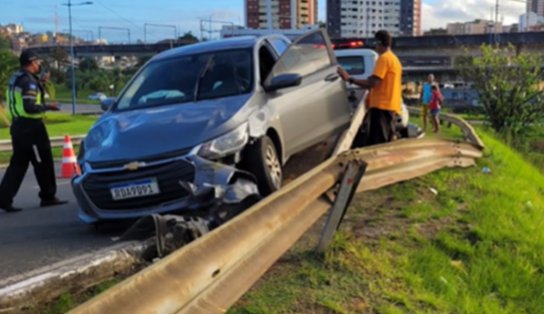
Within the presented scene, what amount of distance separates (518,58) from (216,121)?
2097 centimetres

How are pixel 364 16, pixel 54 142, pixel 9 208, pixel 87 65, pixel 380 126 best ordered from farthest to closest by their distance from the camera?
pixel 87 65, pixel 364 16, pixel 54 142, pixel 9 208, pixel 380 126

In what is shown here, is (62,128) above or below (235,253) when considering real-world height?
below

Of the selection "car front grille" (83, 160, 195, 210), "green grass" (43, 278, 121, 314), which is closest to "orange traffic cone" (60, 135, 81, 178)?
"car front grille" (83, 160, 195, 210)

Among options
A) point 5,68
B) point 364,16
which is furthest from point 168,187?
point 364,16

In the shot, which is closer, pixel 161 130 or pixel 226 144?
pixel 226 144

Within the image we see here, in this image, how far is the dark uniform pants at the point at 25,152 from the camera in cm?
836

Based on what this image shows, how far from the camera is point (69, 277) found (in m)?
4.26

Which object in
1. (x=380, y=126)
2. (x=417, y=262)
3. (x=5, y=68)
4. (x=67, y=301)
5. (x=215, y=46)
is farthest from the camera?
(x=5, y=68)

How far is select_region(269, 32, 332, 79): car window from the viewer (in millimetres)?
7473

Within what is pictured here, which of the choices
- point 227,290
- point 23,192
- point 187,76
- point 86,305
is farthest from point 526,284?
point 23,192

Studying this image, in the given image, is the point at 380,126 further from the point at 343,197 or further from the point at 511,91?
the point at 511,91

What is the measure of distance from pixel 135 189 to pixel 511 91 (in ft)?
67.7

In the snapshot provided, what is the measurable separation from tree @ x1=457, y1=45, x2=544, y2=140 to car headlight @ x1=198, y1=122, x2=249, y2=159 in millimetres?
18926

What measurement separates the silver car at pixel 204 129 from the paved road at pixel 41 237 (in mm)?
333
